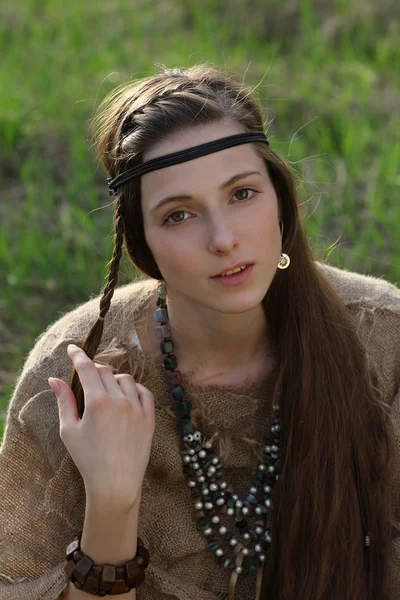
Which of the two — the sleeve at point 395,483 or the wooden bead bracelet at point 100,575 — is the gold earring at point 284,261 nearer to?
the sleeve at point 395,483

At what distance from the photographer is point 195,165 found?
2332mm

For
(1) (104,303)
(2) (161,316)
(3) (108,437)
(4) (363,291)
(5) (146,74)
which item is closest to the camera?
(3) (108,437)

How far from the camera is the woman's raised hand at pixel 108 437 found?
2297 mm

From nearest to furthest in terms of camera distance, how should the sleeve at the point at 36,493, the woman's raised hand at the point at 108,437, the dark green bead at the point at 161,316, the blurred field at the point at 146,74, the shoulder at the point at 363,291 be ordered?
the woman's raised hand at the point at 108,437, the sleeve at the point at 36,493, the dark green bead at the point at 161,316, the shoulder at the point at 363,291, the blurred field at the point at 146,74

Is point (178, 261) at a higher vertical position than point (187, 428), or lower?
higher

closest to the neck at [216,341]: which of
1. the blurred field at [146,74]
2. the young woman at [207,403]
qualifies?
the young woman at [207,403]

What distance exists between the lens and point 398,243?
4.07m

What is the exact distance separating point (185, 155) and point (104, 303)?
1.37 ft

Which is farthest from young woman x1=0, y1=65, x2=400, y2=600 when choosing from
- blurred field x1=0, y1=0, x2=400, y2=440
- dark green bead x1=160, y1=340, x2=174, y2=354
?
blurred field x1=0, y1=0, x2=400, y2=440

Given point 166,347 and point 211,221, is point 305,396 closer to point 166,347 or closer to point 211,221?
point 166,347

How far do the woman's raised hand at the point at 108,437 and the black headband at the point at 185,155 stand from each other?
48 centimetres

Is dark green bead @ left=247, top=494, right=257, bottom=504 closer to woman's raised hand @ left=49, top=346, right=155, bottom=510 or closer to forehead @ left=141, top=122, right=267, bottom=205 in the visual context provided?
woman's raised hand @ left=49, top=346, right=155, bottom=510

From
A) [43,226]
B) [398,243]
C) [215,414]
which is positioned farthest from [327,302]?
[43,226]

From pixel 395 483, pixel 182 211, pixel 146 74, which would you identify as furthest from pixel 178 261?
pixel 146 74
